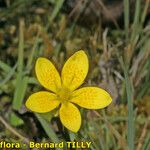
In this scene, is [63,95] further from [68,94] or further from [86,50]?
[86,50]

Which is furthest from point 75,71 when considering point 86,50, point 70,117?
point 86,50

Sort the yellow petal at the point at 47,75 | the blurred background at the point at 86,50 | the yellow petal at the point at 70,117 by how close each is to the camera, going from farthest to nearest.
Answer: the blurred background at the point at 86,50 < the yellow petal at the point at 47,75 < the yellow petal at the point at 70,117

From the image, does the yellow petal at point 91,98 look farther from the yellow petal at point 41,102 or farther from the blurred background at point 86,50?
the blurred background at point 86,50

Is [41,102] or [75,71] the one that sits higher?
[75,71]

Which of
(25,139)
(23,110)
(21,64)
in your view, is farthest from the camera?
(21,64)

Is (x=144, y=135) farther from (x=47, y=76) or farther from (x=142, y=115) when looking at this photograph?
(x=47, y=76)

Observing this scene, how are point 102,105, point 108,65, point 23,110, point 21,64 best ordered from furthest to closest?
point 108,65 → point 21,64 → point 23,110 → point 102,105

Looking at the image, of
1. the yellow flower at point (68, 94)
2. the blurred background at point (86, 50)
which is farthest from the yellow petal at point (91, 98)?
the blurred background at point (86, 50)

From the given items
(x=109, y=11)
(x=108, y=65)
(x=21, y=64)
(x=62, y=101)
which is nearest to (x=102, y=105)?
(x=62, y=101)
